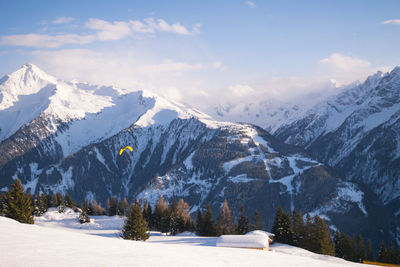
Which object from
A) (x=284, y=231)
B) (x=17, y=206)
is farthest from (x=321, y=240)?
(x=17, y=206)

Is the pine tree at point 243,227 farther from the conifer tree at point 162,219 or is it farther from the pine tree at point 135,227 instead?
the pine tree at point 135,227

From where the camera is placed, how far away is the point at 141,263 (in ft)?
84.8

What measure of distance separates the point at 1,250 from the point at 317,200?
18695 centimetres

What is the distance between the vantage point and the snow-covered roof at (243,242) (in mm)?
60541

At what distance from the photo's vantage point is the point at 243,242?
61938mm

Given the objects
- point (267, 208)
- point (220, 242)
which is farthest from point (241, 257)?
point (267, 208)

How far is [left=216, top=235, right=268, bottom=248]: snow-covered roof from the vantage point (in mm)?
60541

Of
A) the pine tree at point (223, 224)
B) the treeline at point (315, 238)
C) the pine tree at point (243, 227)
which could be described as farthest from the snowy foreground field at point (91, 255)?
the pine tree at point (223, 224)

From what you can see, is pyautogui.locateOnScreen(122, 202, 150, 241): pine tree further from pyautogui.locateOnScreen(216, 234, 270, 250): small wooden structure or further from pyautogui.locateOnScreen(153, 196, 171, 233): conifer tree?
pyautogui.locateOnScreen(153, 196, 171, 233): conifer tree

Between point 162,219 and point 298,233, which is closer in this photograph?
point 298,233

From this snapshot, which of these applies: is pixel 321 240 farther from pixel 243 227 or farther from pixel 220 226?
pixel 220 226

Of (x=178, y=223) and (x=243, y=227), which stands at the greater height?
(x=243, y=227)

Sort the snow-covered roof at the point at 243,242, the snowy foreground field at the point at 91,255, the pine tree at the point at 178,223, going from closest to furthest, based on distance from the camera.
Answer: the snowy foreground field at the point at 91,255
the snow-covered roof at the point at 243,242
the pine tree at the point at 178,223

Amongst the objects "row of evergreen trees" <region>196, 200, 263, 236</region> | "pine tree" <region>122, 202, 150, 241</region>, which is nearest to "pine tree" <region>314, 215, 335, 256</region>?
"row of evergreen trees" <region>196, 200, 263, 236</region>
